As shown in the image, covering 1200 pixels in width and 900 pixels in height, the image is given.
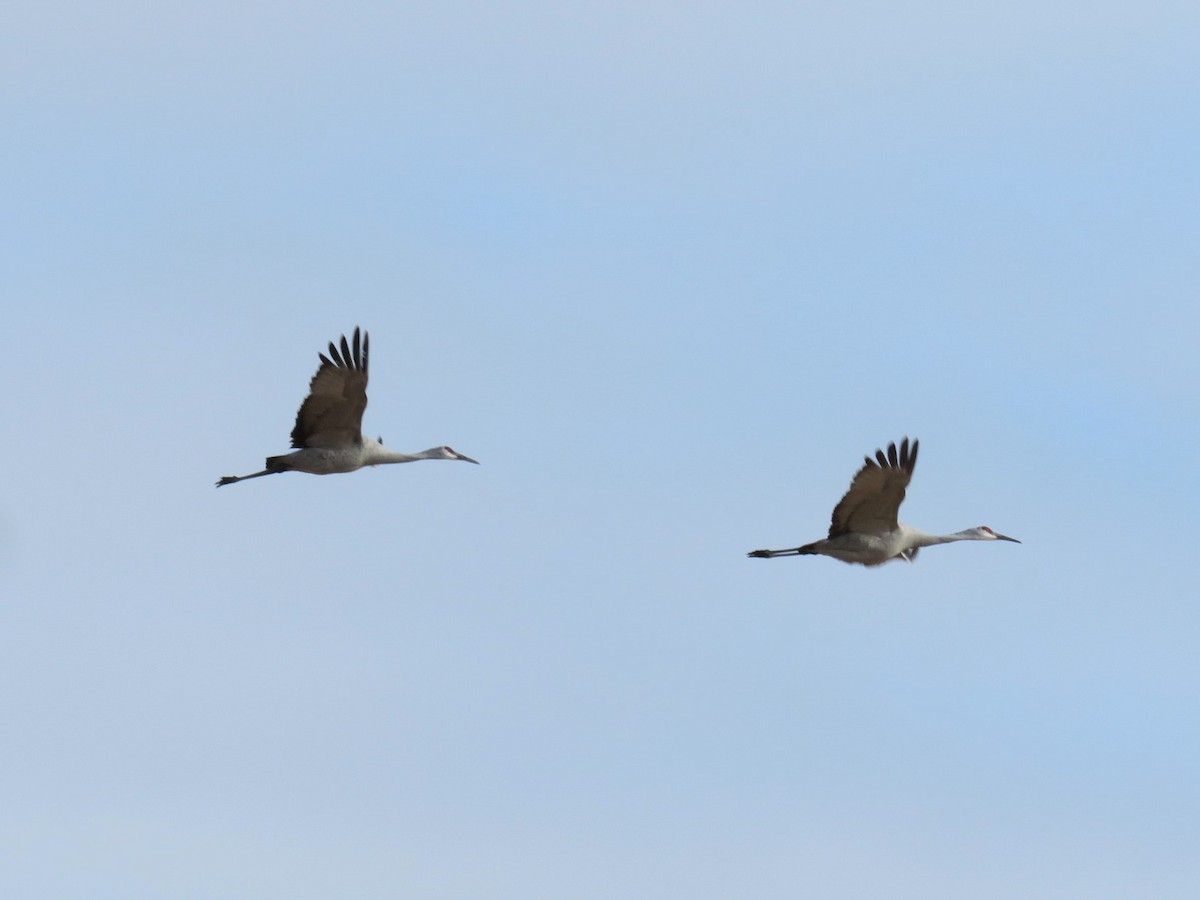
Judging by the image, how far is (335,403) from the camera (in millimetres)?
35938

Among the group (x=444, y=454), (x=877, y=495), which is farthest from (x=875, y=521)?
(x=444, y=454)

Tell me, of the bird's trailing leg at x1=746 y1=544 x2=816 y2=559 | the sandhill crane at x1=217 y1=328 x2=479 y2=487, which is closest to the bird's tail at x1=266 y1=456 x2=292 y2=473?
the sandhill crane at x1=217 y1=328 x2=479 y2=487

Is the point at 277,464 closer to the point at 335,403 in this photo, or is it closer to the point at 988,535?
the point at 335,403

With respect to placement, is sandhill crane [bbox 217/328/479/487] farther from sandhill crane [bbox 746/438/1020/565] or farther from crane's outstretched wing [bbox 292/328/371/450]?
sandhill crane [bbox 746/438/1020/565]

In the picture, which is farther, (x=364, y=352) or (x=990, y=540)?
(x=990, y=540)

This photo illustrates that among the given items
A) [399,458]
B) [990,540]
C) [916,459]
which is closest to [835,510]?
[916,459]

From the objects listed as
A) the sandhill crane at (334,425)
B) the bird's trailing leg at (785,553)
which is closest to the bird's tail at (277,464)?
the sandhill crane at (334,425)

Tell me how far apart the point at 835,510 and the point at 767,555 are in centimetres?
195

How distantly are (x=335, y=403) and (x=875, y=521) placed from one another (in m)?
7.28

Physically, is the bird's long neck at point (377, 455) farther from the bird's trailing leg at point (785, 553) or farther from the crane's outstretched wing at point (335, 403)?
the bird's trailing leg at point (785, 553)

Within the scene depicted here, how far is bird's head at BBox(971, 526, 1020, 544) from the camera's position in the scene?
38.9 m

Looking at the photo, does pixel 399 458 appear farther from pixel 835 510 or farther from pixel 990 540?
pixel 990 540

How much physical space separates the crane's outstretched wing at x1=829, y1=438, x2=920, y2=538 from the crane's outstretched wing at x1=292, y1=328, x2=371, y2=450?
6.47 m

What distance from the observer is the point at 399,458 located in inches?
1486
